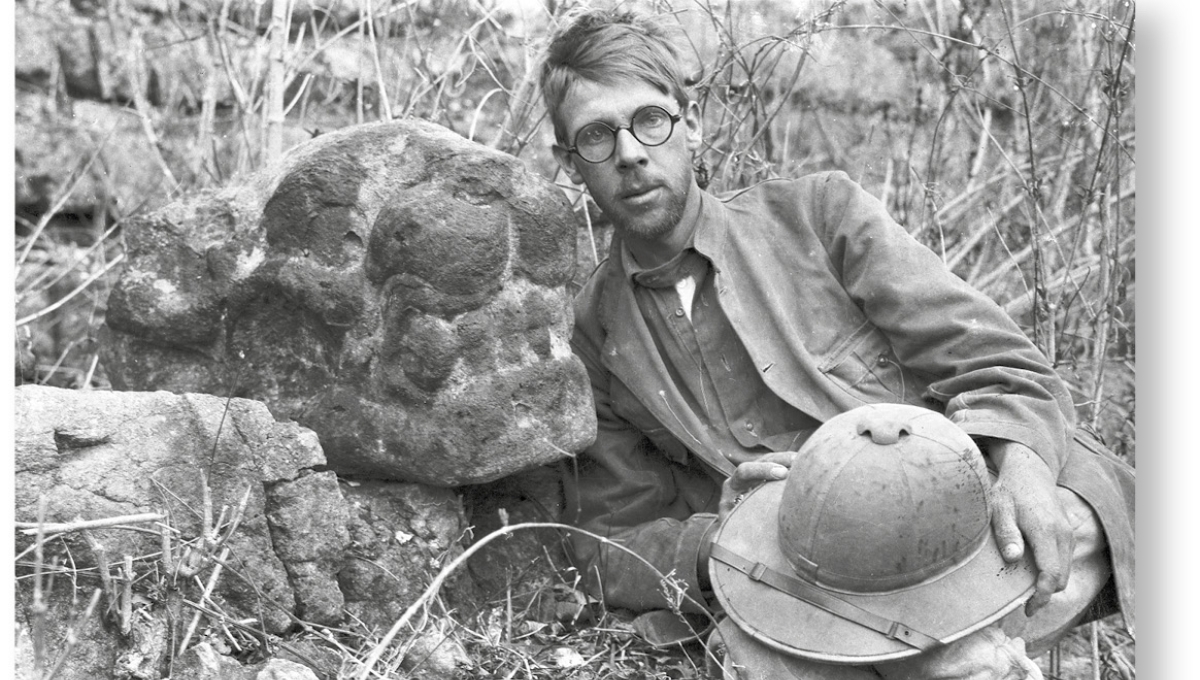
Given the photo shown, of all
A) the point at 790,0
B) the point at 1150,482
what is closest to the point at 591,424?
the point at 1150,482

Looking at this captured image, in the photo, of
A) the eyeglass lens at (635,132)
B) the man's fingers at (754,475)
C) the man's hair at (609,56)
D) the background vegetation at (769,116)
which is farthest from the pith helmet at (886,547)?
the background vegetation at (769,116)

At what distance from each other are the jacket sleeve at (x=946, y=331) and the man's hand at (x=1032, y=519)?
6cm

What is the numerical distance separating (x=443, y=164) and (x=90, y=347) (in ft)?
6.32

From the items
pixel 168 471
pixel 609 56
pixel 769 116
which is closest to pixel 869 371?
pixel 609 56

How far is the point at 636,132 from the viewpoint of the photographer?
9.25 ft

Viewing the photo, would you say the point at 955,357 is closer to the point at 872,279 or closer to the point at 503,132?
the point at 872,279

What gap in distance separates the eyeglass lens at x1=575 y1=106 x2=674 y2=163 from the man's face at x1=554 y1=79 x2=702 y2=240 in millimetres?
10

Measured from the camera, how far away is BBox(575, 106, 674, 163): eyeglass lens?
282 cm

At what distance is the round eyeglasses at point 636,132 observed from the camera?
2820 mm

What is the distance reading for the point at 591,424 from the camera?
2848mm

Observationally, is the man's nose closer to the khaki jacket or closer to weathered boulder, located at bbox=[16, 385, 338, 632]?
the khaki jacket

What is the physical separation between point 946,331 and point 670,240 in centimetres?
65

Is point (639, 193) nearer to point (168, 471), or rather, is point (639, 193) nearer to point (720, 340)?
point (720, 340)

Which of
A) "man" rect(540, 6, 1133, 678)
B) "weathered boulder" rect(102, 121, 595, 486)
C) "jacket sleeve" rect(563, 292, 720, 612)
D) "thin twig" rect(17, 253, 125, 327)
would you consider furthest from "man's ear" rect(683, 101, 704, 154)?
"thin twig" rect(17, 253, 125, 327)
